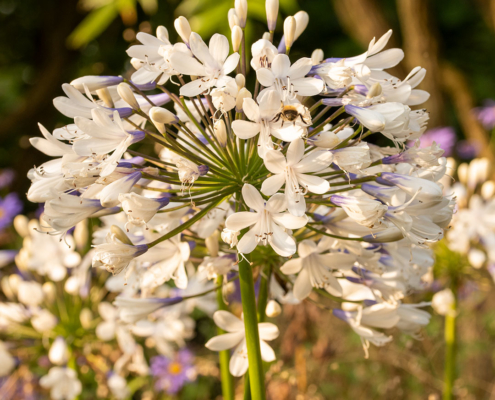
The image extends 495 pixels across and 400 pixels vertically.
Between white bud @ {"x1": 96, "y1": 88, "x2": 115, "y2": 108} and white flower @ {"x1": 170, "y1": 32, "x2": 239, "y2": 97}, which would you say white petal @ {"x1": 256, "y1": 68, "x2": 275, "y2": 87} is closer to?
white flower @ {"x1": 170, "y1": 32, "x2": 239, "y2": 97}

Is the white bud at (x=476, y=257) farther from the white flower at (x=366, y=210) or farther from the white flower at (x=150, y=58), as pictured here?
the white flower at (x=150, y=58)

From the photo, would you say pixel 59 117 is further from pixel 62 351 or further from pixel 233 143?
pixel 233 143

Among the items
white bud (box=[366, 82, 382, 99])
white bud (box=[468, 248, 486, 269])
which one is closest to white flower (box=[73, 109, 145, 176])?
white bud (box=[366, 82, 382, 99])

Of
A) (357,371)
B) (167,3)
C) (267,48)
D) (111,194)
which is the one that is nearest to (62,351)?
(111,194)

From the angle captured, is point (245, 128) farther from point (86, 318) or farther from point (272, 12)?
point (86, 318)

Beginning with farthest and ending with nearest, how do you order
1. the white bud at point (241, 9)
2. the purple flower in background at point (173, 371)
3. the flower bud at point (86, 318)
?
the purple flower in background at point (173, 371)
the flower bud at point (86, 318)
the white bud at point (241, 9)

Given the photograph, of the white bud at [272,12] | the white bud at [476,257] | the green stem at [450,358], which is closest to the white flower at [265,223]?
the white bud at [272,12]
